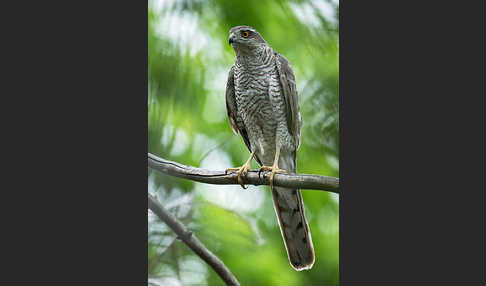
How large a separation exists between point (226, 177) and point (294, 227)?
28.8 inches

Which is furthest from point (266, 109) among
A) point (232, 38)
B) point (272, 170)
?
point (232, 38)

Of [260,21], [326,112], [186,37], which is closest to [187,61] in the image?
[186,37]

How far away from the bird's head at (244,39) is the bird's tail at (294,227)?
47.7 inches

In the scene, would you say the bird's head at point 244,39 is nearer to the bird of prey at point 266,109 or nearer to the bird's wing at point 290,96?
the bird of prey at point 266,109

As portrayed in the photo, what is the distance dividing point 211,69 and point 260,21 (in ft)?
1.93

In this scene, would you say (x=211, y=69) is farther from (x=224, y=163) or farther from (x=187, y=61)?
(x=224, y=163)

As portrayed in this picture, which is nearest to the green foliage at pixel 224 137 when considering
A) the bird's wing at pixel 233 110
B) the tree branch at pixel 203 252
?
the tree branch at pixel 203 252

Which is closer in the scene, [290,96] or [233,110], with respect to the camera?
[290,96]

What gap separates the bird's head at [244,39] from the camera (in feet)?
14.7

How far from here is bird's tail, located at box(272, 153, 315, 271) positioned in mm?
4324

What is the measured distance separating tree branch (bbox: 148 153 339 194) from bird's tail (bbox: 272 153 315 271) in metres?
0.10

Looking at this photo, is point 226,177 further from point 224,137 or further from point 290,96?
point 290,96

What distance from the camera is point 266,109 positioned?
496 centimetres

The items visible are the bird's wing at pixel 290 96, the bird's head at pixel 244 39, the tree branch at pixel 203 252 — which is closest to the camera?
the tree branch at pixel 203 252
